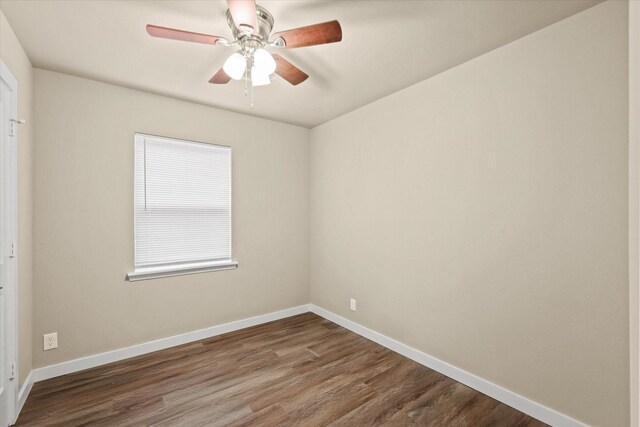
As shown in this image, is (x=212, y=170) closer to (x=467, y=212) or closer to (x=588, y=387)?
(x=467, y=212)

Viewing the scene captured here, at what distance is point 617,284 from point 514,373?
0.90 metres

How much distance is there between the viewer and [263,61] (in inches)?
70.8

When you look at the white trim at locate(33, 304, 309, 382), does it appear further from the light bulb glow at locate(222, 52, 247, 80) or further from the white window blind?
the light bulb glow at locate(222, 52, 247, 80)

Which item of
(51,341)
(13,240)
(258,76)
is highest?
(258,76)

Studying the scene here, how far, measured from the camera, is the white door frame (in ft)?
6.45

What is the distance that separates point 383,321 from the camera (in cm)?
315

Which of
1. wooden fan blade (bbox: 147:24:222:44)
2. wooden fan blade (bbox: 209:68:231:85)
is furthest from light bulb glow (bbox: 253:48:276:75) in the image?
wooden fan blade (bbox: 209:68:231:85)

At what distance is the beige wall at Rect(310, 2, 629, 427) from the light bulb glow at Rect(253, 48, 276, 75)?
154 cm

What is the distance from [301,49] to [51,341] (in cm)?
309

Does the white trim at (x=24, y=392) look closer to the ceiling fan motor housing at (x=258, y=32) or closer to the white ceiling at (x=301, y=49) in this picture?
the white ceiling at (x=301, y=49)

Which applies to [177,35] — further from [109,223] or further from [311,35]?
[109,223]
